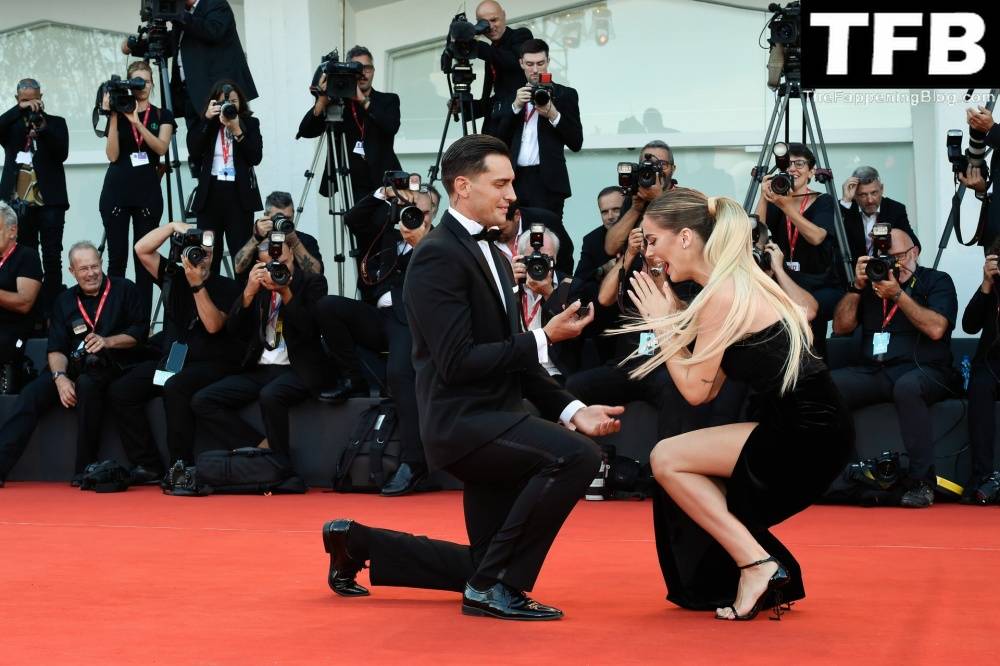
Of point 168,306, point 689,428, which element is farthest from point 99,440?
point 689,428

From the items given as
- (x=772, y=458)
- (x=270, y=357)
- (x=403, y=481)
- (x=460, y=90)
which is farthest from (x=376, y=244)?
(x=772, y=458)

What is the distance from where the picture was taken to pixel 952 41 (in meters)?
8.82

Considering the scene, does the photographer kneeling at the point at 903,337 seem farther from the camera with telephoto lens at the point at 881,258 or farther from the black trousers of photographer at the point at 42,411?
the black trousers of photographer at the point at 42,411

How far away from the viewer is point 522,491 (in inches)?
161

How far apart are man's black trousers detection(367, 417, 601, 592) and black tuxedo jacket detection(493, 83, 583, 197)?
4.61 metres

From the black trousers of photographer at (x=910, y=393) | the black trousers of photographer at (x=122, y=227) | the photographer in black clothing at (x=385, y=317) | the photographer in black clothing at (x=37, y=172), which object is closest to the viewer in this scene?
the black trousers of photographer at (x=910, y=393)

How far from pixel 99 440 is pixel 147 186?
1769mm

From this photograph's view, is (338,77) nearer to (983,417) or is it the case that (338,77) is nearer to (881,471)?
(881,471)

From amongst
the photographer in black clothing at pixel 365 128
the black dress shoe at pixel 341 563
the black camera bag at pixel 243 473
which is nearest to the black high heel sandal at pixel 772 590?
the black dress shoe at pixel 341 563

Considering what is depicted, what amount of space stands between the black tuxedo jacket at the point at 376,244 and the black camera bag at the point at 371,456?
733 mm

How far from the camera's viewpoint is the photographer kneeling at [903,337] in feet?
23.6

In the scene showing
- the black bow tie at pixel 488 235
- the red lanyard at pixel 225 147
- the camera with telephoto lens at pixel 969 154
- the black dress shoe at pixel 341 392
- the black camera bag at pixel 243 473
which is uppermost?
the red lanyard at pixel 225 147

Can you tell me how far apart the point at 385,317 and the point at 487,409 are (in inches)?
159
